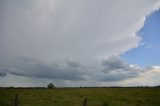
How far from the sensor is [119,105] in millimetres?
41469

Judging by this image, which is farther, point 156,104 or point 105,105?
point 156,104

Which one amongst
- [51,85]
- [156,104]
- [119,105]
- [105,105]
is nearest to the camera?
[105,105]

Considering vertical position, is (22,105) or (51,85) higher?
(51,85)

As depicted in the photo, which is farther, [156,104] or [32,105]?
[156,104]

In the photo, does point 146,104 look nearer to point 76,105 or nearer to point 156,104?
point 156,104

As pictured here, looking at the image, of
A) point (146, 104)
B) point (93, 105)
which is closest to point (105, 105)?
point (93, 105)

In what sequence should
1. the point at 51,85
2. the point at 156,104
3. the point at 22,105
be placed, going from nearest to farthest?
the point at 22,105
the point at 156,104
the point at 51,85

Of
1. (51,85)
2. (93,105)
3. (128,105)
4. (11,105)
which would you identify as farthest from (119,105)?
(51,85)

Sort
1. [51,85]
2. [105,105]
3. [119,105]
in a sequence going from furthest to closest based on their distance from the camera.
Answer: [51,85] < [119,105] < [105,105]

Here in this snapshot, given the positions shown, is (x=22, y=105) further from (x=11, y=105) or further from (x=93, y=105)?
(x=93, y=105)

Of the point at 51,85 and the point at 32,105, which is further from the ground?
the point at 51,85

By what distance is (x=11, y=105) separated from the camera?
39375mm

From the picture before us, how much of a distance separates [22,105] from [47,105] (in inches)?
159

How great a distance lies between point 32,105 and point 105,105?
1468 centimetres
